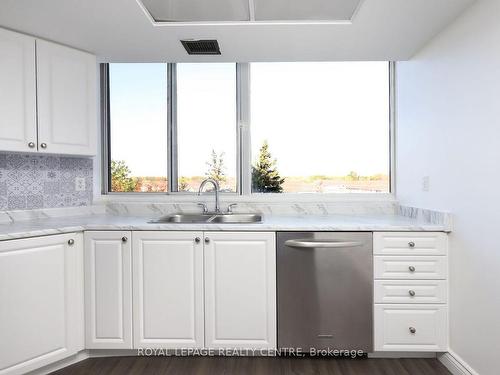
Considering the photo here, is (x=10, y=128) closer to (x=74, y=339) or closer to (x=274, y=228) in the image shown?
(x=74, y=339)

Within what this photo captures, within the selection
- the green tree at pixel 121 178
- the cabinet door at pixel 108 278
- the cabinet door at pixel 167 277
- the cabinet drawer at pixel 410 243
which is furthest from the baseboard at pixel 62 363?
the cabinet drawer at pixel 410 243

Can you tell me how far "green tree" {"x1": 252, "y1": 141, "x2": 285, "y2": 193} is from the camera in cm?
284

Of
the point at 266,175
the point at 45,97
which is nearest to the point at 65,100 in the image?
the point at 45,97

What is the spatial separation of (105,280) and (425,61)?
8.76ft

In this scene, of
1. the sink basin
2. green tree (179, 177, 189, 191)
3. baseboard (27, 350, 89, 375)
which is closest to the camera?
baseboard (27, 350, 89, 375)

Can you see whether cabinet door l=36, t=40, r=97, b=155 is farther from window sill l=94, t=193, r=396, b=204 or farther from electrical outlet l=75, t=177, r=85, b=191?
window sill l=94, t=193, r=396, b=204

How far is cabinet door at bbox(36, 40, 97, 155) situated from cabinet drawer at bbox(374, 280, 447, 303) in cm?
231

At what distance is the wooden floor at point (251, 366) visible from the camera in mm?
1988

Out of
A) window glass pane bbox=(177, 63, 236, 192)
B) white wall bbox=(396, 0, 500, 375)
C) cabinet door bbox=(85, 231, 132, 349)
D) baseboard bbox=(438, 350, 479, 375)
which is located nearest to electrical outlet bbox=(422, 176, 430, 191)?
white wall bbox=(396, 0, 500, 375)

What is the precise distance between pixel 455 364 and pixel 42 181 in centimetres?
313

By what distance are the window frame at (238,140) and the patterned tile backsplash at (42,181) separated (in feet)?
0.75

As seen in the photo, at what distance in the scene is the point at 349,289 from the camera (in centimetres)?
Result: 206

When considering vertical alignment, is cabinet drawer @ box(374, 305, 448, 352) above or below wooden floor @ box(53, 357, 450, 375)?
above

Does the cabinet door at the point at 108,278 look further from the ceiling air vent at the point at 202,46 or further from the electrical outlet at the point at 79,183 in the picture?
the ceiling air vent at the point at 202,46
